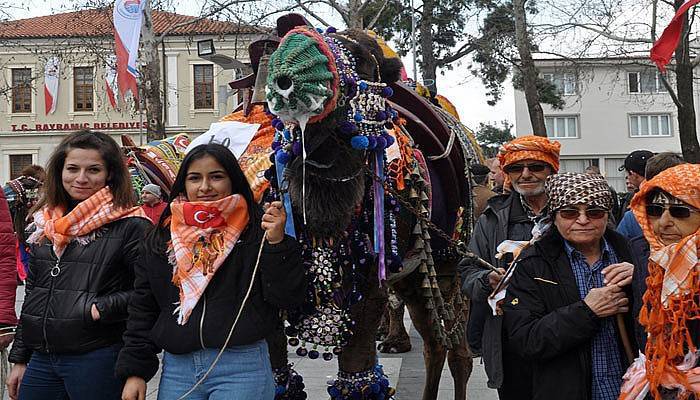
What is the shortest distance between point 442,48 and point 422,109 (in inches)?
872

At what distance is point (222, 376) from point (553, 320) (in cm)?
123

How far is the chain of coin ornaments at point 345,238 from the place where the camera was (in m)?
3.32

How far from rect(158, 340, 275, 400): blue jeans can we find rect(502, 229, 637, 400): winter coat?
3.21 feet

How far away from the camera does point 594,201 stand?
2854 mm

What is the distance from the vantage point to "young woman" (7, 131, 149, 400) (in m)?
3.15

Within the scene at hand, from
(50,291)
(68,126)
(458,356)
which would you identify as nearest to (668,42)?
(458,356)

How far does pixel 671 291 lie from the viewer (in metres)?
2.45

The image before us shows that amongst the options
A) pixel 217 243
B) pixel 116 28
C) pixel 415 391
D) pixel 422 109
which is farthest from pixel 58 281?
pixel 116 28

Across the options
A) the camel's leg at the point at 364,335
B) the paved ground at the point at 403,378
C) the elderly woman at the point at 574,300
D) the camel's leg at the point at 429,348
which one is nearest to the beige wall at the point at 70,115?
the paved ground at the point at 403,378

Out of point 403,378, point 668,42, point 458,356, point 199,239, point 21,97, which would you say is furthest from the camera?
point 21,97

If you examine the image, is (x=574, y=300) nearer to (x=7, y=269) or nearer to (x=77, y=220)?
(x=77, y=220)

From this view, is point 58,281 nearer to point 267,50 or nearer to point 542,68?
point 267,50

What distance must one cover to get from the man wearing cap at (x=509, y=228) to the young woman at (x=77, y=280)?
153cm

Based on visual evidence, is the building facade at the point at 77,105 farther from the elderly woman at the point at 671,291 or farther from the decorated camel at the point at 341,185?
the elderly woman at the point at 671,291
